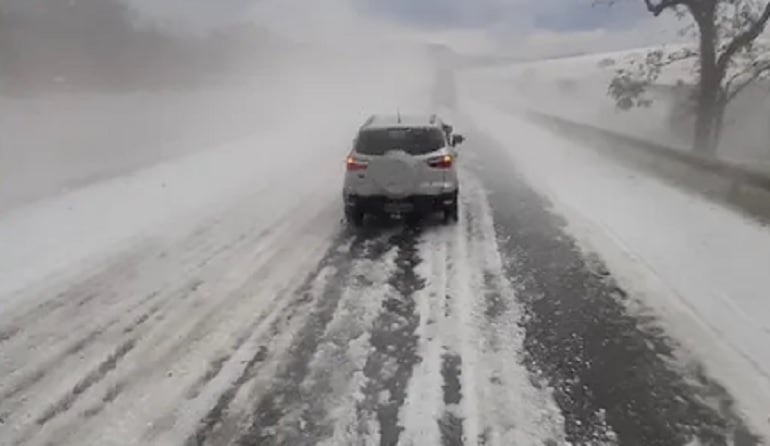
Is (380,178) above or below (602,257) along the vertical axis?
above

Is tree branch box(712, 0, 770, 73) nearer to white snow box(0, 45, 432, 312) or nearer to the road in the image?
white snow box(0, 45, 432, 312)

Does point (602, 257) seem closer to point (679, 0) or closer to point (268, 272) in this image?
point (268, 272)

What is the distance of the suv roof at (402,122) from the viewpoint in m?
12.6

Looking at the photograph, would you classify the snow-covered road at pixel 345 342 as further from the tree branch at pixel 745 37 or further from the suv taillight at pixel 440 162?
the tree branch at pixel 745 37

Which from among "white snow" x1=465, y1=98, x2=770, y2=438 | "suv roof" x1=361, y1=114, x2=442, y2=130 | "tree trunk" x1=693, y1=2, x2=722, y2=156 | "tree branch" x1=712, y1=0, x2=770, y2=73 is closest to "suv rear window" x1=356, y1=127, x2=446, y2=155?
"suv roof" x1=361, y1=114, x2=442, y2=130

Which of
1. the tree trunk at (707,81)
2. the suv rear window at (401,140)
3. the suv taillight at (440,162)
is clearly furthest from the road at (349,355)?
the tree trunk at (707,81)

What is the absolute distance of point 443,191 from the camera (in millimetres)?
12055

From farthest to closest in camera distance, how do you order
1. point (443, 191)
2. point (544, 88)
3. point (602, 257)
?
point (544, 88) → point (443, 191) → point (602, 257)

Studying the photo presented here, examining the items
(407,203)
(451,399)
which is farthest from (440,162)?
(451,399)

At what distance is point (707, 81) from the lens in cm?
2902

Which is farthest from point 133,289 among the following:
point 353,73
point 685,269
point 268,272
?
point 353,73

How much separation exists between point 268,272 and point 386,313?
2.35m

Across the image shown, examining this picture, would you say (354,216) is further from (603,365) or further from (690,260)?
(603,365)

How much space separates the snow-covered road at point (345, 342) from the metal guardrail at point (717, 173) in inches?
160
